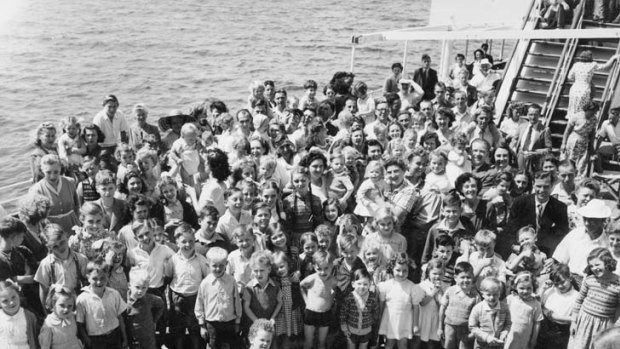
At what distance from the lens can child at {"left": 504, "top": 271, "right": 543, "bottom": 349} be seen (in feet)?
22.2

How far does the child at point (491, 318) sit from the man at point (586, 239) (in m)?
0.95

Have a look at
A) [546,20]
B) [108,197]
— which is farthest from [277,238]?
[546,20]

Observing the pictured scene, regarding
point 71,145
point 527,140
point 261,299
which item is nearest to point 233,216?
point 261,299

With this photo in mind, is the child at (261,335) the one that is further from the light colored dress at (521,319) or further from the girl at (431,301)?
the light colored dress at (521,319)

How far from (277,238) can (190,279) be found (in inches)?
38.2

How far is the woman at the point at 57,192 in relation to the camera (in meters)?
8.05

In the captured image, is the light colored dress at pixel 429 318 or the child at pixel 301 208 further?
the child at pixel 301 208

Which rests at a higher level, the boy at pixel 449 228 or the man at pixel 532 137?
the man at pixel 532 137

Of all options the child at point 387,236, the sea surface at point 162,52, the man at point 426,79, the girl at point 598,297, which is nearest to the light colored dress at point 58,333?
the child at point 387,236

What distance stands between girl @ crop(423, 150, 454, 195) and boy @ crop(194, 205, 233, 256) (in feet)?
8.25

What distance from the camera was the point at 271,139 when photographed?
10.5m

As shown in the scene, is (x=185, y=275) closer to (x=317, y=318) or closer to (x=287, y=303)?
(x=287, y=303)

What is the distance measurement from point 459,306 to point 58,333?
12.1 feet

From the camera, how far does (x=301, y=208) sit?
27.0ft
